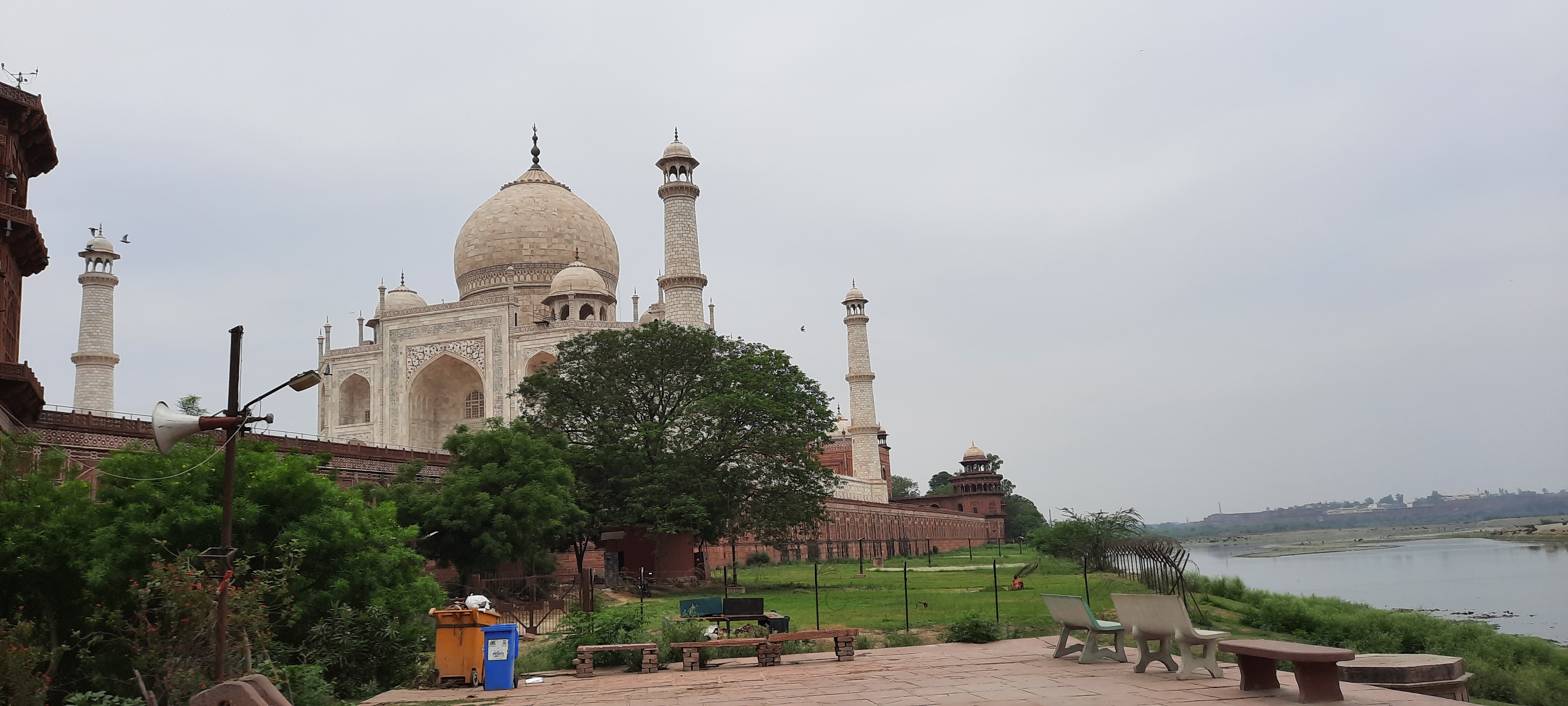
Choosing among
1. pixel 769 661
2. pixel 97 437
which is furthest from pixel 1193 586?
pixel 97 437

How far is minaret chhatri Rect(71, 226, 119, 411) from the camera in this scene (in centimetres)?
3275

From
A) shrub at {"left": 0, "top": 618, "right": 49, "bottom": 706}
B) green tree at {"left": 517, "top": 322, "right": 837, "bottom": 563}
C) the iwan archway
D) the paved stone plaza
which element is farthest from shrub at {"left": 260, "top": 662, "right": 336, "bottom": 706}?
the iwan archway

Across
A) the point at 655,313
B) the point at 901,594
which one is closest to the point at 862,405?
the point at 655,313

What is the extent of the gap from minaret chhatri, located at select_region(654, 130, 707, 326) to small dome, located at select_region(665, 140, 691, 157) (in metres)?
0.01

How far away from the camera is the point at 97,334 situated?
33.3m

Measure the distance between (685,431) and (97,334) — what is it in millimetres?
20772

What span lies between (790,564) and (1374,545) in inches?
1812

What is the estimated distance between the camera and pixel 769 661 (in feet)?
30.3

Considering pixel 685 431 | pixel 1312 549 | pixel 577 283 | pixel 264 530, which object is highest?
pixel 577 283

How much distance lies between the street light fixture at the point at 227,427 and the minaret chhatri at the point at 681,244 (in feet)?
82.9

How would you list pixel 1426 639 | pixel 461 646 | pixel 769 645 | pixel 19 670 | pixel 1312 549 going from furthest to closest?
pixel 1312 549, pixel 1426 639, pixel 769 645, pixel 461 646, pixel 19 670

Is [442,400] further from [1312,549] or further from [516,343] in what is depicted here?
[1312,549]

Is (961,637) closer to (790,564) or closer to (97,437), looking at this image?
(97,437)

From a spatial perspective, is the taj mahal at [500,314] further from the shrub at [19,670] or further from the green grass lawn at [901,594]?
the shrub at [19,670]
